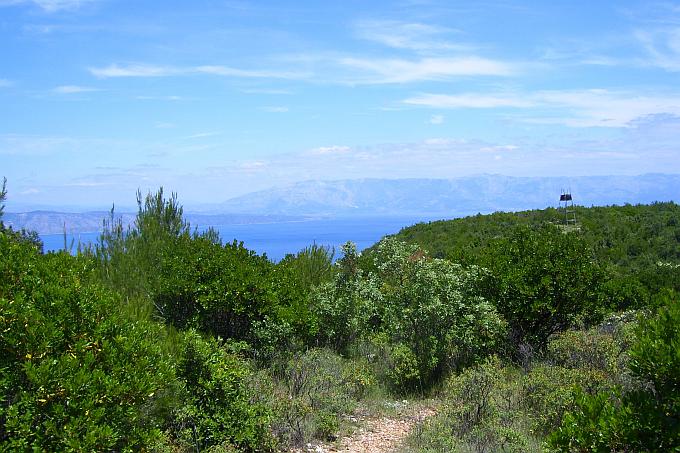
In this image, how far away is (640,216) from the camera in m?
32.3

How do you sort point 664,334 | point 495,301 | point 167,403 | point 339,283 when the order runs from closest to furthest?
point 664,334 → point 167,403 → point 495,301 → point 339,283

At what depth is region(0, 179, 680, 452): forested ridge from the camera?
168 inches

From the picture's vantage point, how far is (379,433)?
7.47 metres

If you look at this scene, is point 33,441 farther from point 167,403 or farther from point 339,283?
point 339,283

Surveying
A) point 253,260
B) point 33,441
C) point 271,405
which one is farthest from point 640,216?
point 33,441

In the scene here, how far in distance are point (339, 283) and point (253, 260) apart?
1.77m

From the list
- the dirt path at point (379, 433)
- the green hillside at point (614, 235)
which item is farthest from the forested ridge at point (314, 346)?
the green hillside at point (614, 235)

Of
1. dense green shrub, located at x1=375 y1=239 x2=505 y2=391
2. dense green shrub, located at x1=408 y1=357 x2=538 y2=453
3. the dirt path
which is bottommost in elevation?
the dirt path

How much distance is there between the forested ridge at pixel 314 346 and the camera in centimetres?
426

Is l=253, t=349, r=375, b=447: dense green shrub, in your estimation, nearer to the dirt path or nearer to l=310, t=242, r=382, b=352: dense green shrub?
the dirt path

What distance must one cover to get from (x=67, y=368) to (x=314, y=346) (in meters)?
6.48

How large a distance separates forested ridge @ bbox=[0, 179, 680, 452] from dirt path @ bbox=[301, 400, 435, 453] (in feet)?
0.66

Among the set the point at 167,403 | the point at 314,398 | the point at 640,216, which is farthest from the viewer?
the point at 640,216

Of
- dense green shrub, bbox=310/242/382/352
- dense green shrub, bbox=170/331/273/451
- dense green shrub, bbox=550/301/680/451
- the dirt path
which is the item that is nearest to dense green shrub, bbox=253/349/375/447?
the dirt path
